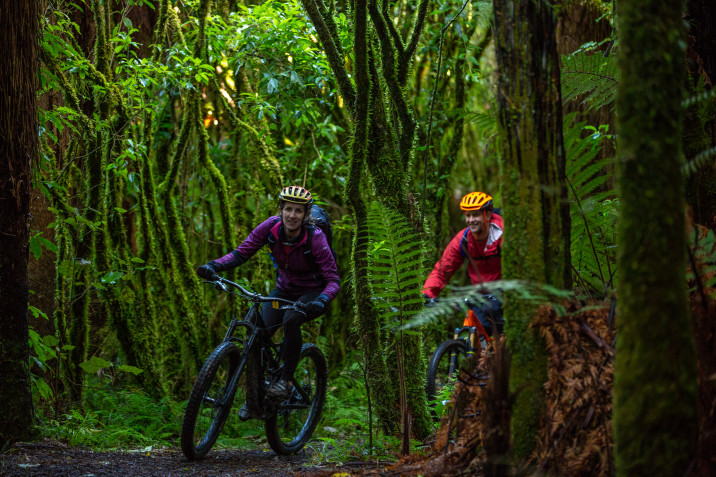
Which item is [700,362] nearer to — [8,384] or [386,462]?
[386,462]

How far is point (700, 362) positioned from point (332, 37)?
4.00 metres

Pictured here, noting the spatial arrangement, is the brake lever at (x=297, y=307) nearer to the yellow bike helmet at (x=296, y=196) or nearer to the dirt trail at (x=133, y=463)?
the yellow bike helmet at (x=296, y=196)

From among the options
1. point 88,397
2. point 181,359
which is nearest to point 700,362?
point 88,397

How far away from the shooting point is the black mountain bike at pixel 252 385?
4.89 m

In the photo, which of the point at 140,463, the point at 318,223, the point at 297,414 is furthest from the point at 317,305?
the point at 297,414

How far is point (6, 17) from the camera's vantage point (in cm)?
418

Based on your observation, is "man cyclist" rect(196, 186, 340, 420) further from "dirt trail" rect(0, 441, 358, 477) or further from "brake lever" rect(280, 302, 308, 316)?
"dirt trail" rect(0, 441, 358, 477)

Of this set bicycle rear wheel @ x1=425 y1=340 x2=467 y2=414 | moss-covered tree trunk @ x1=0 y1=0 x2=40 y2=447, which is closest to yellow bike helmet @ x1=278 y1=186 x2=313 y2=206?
moss-covered tree trunk @ x1=0 y1=0 x2=40 y2=447

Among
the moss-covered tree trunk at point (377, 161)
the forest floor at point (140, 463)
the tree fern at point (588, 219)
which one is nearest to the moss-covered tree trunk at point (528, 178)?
the tree fern at point (588, 219)

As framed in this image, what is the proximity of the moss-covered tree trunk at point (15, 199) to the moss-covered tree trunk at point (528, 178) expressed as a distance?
11.8ft

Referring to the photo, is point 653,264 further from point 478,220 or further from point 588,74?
point 478,220

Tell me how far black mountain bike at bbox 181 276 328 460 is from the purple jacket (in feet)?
0.96

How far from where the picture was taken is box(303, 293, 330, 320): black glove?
17.1ft

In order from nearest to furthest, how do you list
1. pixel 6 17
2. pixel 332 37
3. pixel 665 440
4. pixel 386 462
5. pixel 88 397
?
pixel 665 440 → pixel 386 462 → pixel 6 17 → pixel 332 37 → pixel 88 397
